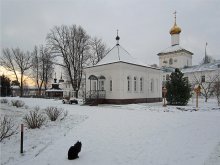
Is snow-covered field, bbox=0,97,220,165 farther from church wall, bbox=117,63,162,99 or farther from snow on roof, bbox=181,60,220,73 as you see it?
snow on roof, bbox=181,60,220,73

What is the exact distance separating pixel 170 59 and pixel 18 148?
211ft

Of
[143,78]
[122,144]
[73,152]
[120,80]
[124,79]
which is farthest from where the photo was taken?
[143,78]

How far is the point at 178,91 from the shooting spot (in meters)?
24.4

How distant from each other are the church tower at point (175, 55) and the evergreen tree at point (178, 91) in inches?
1619

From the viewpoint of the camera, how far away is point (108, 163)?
6375 mm

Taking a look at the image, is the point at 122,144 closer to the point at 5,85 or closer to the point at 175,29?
the point at 175,29

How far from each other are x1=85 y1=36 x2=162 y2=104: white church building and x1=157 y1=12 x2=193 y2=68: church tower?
37.3m

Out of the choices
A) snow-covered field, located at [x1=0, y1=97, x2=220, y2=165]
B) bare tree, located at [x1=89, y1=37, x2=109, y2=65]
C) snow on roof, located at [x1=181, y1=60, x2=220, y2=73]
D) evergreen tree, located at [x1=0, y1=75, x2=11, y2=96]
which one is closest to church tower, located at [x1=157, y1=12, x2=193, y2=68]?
snow on roof, located at [x1=181, y1=60, x2=220, y2=73]

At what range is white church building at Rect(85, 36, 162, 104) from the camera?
2498cm

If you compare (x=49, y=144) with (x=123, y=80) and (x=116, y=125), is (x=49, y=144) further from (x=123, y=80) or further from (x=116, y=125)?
(x=123, y=80)

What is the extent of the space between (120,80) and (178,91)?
260 inches

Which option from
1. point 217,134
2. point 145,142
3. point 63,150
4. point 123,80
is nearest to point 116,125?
point 145,142

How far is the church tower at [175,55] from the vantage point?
63.8m

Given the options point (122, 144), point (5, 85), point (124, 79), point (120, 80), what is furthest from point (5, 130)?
point (5, 85)
